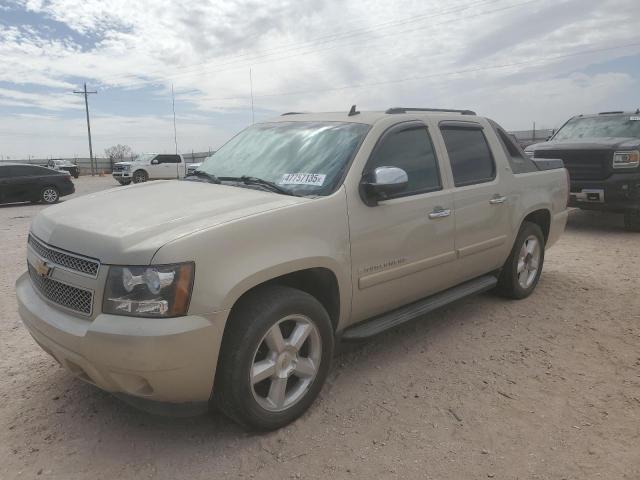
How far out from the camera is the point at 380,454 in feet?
8.98

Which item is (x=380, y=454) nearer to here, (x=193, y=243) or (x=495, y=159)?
(x=193, y=243)

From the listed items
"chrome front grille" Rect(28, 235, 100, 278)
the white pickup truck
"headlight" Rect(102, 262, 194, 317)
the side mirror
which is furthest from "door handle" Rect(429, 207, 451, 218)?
the white pickup truck

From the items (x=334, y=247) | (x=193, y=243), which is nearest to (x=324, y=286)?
(x=334, y=247)

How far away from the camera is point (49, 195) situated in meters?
16.8

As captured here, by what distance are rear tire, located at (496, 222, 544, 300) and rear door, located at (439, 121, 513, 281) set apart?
0.28 m

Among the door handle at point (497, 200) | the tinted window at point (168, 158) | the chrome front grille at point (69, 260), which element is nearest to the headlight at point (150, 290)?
the chrome front grille at point (69, 260)

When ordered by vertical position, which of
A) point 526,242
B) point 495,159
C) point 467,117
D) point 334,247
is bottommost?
point 526,242

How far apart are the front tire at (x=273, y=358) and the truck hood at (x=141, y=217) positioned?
0.48 meters

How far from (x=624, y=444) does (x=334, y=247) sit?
1.88 metres

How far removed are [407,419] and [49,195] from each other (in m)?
16.7

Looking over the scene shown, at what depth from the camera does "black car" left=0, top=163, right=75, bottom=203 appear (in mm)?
15875

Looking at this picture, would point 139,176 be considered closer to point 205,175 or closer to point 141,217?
point 205,175

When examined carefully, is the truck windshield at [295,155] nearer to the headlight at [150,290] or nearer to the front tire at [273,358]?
the front tire at [273,358]

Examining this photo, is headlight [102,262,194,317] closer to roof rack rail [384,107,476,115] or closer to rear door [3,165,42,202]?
roof rack rail [384,107,476,115]
